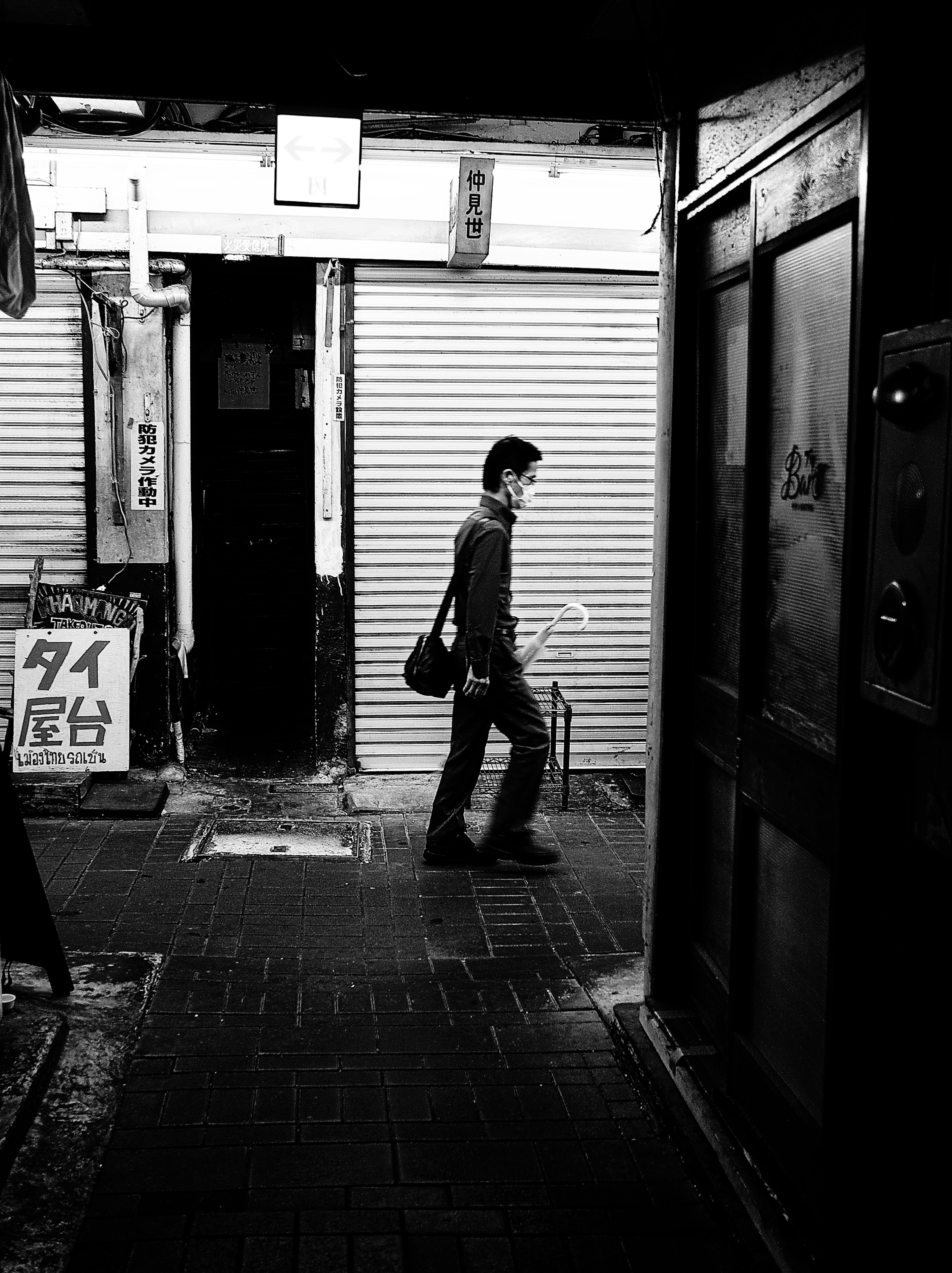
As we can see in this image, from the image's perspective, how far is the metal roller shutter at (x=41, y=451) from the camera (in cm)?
912

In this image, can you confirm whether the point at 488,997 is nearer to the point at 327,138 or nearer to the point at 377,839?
the point at 377,839

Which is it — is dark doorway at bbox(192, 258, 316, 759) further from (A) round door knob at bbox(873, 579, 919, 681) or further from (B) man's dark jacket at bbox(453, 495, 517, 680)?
(A) round door knob at bbox(873, 579, 919, 681)

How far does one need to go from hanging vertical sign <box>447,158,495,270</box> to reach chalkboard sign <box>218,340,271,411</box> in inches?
92.4

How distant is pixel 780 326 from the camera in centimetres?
412

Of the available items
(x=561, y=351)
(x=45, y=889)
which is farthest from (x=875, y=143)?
(x=561, y=351)

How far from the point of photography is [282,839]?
8.15 m

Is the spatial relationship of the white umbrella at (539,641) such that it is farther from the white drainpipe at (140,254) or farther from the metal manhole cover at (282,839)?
the white drainpipe at (140,254)

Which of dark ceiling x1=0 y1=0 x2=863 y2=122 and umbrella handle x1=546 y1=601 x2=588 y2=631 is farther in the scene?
umbrella handle x1=546 y1=601 x2=588 y2=631

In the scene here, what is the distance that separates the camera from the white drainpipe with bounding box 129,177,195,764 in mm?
8938

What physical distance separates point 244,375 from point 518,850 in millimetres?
5080

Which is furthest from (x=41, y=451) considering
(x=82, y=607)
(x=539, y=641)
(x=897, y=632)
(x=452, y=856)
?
(x=897, y=632)

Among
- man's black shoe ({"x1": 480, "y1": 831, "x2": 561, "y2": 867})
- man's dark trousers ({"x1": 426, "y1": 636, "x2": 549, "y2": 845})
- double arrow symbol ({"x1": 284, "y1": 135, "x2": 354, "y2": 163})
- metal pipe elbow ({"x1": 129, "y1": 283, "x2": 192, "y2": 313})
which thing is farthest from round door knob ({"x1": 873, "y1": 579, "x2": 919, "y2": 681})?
metal pipe elbow ({"x1": 129, "y1": 283, "x2": 192, "y2": 313})

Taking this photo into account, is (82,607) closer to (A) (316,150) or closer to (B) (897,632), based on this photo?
(A) (316,150)

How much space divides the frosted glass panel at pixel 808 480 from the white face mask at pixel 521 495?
→ 3.34 meters
